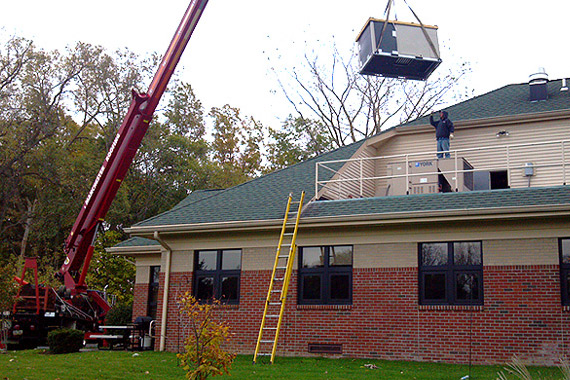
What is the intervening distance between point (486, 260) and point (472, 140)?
551 cm

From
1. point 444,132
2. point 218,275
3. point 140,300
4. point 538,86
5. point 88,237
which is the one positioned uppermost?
point 538,86

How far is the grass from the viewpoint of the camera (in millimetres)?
10859

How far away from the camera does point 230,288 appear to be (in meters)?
15.7

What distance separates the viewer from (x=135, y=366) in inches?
492

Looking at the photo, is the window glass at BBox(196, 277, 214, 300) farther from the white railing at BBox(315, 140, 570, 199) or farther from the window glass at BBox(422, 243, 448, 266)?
the window glass at BBox(422, 243, 448, 266)

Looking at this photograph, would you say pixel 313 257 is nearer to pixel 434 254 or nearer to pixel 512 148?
pixel 434 254

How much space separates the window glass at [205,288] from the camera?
16.0 meters

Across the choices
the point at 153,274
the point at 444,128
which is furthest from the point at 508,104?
the point at 153,274

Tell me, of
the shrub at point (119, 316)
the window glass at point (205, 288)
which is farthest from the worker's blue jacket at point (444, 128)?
the shrub at point (119, 316)

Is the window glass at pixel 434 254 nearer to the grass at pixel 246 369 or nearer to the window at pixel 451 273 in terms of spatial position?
the window at pixel 451 273

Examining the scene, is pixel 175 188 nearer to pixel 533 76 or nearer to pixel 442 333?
pixel 533 76

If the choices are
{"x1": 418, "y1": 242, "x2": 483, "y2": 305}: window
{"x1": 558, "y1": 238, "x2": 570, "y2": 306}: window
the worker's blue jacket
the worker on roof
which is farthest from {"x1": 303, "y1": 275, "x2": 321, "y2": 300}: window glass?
the worker's blue jacket

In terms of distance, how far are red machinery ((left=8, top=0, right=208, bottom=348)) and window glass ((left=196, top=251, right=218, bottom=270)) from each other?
3990 mm

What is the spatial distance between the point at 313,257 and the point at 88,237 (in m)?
7.86
